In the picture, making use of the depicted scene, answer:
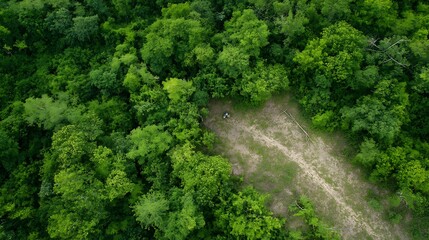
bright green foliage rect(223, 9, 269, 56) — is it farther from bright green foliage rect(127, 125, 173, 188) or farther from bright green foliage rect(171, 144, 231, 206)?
bright green foliage rect(127, 125, 173, 188)

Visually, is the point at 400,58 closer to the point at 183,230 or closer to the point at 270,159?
the point at 270,159

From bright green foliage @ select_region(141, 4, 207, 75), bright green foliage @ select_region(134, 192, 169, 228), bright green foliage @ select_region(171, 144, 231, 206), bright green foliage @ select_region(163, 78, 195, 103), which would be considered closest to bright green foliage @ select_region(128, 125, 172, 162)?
bright green foliage @ select_region(171, 144, 231, 206)

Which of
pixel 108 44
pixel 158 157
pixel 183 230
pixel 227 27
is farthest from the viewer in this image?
pixel 108 44

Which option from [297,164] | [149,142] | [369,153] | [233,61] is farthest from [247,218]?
[233,61]

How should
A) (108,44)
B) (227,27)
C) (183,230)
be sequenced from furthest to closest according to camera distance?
1. (108,44)
2. (227,27)
3. (183,230)

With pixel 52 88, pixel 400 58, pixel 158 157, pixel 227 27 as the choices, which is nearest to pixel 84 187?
pixel 158 157

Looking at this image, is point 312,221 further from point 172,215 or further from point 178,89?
point 178,89
